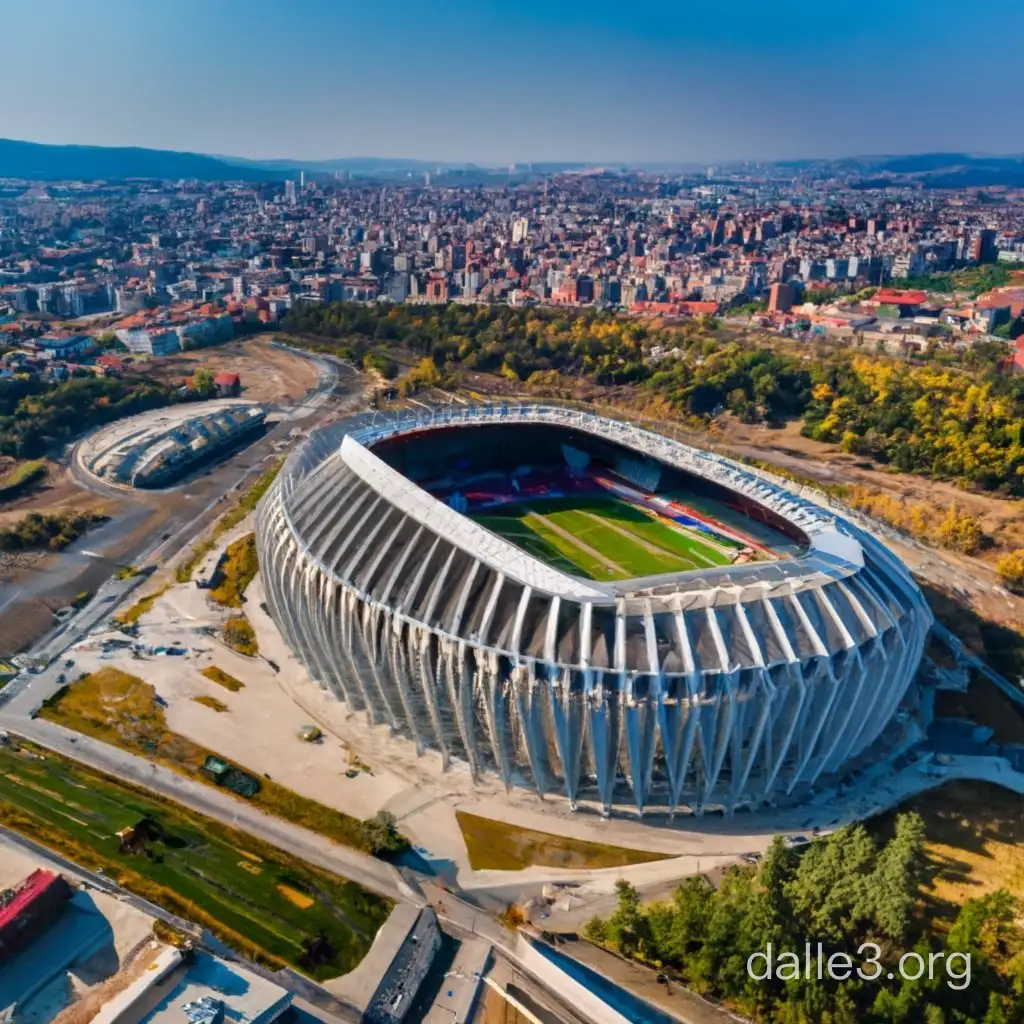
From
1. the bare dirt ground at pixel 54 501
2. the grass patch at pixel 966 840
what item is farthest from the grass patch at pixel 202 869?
the bare dirt ground at pixel 54 501

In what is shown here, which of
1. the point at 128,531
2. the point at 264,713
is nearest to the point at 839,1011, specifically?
the point at 264,713

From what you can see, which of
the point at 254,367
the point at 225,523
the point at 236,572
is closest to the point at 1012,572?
the point at 236,572

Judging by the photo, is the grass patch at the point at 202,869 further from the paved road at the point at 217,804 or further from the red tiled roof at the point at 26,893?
the red tiled roof at the point at 26,893

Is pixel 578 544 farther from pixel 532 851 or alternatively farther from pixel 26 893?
pixel 26 893

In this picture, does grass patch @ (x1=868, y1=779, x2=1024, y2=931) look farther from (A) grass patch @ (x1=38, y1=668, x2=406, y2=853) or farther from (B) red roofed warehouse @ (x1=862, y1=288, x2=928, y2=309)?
(B) red roofed warehouse @ (x1=862, y1=288, x2=928, y2=309)

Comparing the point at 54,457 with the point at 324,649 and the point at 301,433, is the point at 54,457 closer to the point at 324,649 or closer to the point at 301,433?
the point at 301,433

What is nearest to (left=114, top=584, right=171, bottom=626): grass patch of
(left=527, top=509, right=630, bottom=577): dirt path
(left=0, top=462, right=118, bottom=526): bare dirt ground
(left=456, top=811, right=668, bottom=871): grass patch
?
(left=0, top=462, right=118, bottom=526): bare dirt ground
